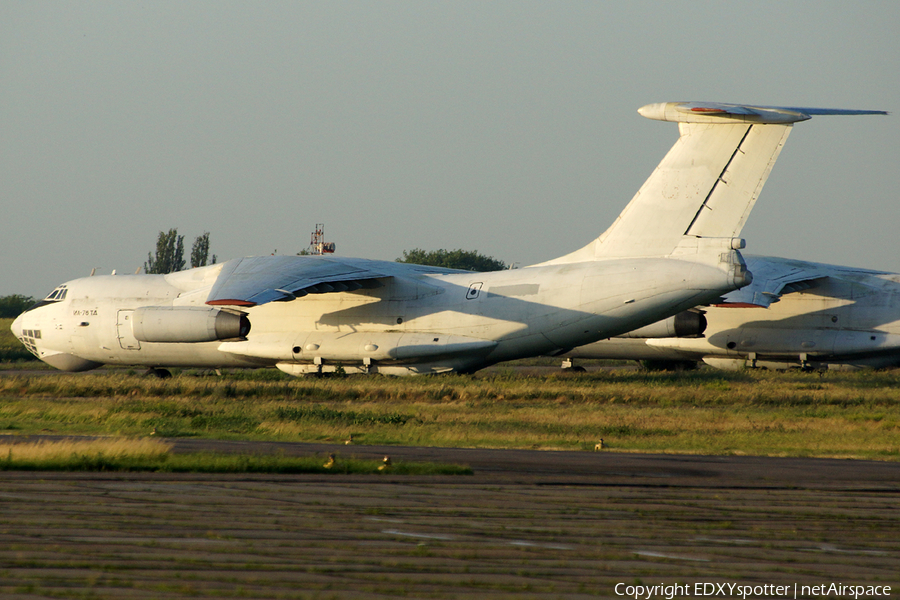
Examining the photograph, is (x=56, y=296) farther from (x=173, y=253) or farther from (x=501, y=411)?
(x=173, y=253)

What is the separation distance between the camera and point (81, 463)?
10.1 m

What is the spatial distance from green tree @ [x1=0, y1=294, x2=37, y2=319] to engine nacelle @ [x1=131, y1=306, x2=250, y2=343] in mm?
55820

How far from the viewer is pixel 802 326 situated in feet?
98.0

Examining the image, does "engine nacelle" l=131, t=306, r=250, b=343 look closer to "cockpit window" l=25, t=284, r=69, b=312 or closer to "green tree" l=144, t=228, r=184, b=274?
"cockpit window" l=25, t=284, r=69, b=312

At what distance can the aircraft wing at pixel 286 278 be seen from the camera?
21.5 metres

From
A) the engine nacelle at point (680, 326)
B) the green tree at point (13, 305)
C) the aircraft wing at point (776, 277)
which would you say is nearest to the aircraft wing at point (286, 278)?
the engine nacelle at point (680, 326)

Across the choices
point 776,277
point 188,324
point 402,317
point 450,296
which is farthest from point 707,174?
point 188,324

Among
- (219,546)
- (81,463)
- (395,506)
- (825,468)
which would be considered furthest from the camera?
(825,468)

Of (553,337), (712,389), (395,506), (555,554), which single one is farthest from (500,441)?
(712,389)

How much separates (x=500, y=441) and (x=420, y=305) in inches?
424

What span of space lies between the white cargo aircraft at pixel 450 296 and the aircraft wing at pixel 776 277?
4.96 metres

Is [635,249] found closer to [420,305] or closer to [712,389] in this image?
[712,389]

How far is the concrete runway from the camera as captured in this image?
547 centimetres

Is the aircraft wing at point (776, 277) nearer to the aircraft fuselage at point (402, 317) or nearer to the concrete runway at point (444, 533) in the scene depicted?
the aircraft fuselage at point (402, 317)
